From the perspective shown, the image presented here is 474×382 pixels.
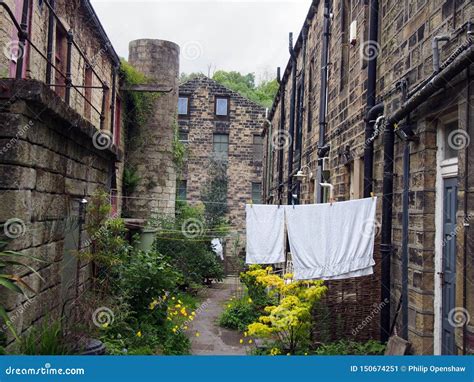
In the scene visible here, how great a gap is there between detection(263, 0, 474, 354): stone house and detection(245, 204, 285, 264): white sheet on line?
1102mm

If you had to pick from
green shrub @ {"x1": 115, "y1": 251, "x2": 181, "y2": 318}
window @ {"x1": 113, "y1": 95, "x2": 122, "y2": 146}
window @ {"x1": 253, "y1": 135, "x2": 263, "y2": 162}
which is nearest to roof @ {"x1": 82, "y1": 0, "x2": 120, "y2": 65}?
window @ {"x1": 113, "y1": 95, "x2": 122, "y2": 146}

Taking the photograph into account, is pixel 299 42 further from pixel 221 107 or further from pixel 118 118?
pixel 221 107

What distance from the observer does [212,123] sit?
27.3 m

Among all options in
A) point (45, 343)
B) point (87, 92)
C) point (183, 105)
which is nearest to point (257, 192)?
point (183, 105)

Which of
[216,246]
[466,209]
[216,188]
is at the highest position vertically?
[216,188]

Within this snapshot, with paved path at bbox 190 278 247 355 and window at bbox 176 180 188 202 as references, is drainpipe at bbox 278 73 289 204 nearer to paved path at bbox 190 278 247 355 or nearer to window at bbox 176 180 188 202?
paved path at bbox 190 278 247 355

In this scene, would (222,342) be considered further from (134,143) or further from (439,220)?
(134,143)

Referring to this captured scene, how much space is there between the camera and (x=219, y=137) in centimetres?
2747

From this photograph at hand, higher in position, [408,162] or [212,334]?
[408,162]

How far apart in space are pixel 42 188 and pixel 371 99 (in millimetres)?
4704

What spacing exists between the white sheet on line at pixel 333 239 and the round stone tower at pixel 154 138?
933 centimetres

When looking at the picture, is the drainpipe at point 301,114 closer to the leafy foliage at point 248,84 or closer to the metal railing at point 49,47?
the metal railing at point 49,47

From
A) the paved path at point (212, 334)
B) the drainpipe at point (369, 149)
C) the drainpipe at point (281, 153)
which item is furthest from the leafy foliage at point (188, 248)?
the drainpipe at point (369, 149)
